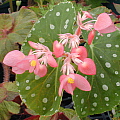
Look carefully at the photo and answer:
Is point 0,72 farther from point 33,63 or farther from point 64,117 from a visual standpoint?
point 33,63

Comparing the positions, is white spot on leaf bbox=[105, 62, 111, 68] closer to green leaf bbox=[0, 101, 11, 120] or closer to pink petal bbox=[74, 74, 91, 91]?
pink petal bbox=[74, 74, 91, 91]

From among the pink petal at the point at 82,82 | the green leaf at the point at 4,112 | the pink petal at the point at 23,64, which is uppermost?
the pink petal at the point at 23,64

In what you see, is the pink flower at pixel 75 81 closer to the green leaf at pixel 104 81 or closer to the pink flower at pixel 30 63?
the pink flower at pixel 30 63

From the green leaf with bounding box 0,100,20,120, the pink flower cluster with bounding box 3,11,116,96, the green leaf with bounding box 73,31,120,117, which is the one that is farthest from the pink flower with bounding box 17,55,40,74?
the green leaf with bounding box 0,100,20,120

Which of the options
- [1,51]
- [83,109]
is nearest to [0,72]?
[1,51]

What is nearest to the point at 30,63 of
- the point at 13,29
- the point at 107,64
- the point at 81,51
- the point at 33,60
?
the point at 33,60

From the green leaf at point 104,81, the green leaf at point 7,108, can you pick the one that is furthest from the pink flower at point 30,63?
the green leaf at point 7,108

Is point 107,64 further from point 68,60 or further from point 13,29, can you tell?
point 13,29
